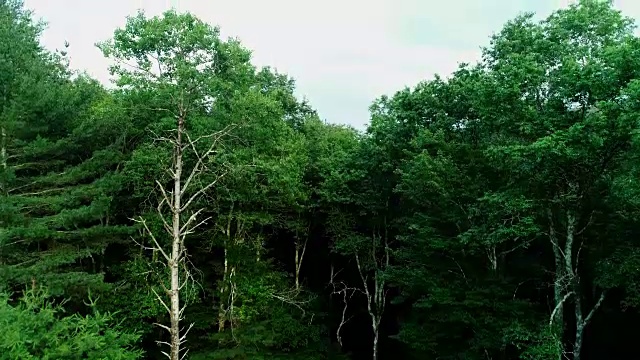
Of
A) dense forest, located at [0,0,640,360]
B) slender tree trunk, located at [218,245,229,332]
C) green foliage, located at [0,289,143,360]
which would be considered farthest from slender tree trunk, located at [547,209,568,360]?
slender tree trunk, located at [218,245,229,332]

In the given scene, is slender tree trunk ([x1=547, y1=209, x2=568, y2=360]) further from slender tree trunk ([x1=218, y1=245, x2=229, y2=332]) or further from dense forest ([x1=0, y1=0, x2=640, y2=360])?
slender tree trunk ([x1=218, y1=245, x2=229, y2=332])

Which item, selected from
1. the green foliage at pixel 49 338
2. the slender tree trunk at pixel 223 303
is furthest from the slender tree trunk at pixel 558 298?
the slender tree trunk at pixel 223 303

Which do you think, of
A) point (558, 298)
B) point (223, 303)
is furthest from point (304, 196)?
point (558, 298)

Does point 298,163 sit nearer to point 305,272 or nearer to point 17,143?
point 17,143

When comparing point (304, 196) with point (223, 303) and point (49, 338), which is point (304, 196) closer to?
point (223, 303)

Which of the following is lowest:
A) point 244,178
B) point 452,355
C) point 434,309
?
point 452,355

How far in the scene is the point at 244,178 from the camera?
15.6m

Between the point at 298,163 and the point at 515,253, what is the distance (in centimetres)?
795

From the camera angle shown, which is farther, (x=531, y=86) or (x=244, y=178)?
(x=244, y=178)

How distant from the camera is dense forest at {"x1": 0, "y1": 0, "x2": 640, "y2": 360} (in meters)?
10.9

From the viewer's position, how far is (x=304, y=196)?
→ 17391 millimetres

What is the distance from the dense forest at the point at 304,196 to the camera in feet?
35.8

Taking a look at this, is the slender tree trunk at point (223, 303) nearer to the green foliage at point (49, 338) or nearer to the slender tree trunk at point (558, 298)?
the green foliage at point (49, 338)

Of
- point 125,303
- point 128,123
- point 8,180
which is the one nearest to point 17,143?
point 8,180
